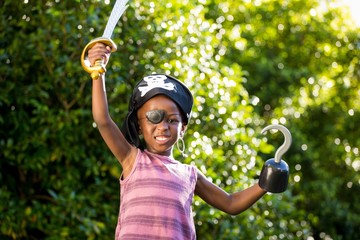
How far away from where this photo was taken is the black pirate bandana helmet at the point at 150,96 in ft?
11.7

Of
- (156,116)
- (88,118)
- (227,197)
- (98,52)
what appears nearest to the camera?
(98,52)

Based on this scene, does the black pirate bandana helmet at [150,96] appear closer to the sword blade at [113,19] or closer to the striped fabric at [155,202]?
the striped fabric at [155,202]

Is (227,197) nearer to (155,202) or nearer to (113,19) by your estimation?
(155,202)

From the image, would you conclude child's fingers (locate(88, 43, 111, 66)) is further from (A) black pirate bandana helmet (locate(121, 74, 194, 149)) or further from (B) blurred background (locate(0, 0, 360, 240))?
(B) blurred background (locate(0, 0, 360, 240))

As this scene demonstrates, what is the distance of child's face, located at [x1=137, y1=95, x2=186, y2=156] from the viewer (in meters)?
3.54

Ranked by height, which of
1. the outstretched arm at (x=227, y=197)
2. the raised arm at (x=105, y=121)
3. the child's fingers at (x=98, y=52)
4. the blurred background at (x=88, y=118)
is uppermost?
the child's fingers at (x=98, y=52)

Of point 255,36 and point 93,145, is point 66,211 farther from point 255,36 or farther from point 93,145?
point 255,36

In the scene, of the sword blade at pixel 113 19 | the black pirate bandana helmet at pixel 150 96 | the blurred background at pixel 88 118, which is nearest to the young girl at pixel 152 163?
the black pirate bandana helmet at pixel 150 96

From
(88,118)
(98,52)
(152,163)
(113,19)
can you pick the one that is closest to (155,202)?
(152,163)

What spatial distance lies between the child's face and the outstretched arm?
26 centimetres

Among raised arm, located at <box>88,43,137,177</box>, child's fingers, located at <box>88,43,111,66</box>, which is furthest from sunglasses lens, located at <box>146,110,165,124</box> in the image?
child's fingers, located at <box>88,43,111,66</box>

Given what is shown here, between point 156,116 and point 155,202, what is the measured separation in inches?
13.4

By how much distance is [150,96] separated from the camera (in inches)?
140

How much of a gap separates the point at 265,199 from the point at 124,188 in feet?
10.3
